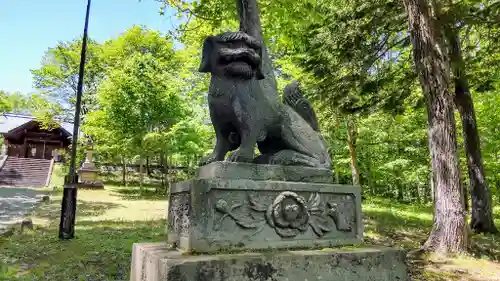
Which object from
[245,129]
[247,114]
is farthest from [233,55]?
[245,129]

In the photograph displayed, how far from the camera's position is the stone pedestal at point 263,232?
8.23 feet

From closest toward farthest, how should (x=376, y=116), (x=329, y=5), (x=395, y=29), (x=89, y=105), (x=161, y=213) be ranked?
(x=395, y=29), (x=329, y=5), (x=161, y=213), (x=376, y=116), (x=89, y=105)

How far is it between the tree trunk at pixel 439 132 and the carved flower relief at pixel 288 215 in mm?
4516

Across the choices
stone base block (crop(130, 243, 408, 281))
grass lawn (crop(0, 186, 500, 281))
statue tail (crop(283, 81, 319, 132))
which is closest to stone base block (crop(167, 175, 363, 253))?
stone base block (crop(130, 243, 408, 281))

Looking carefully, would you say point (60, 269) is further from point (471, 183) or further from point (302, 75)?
point (471, 183)

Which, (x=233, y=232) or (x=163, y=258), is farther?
(x=233, y=232)

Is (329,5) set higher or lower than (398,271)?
higher

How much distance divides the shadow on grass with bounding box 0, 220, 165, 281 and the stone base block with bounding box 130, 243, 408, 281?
2.14 metres

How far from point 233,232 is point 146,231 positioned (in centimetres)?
589

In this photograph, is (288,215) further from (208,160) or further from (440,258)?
(440,258)

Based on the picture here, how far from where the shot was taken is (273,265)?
2578 millimetres

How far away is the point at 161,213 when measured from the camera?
11508 millimetres

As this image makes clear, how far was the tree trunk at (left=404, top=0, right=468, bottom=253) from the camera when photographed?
627cm

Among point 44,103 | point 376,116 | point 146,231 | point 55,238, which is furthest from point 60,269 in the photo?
point 44,103
